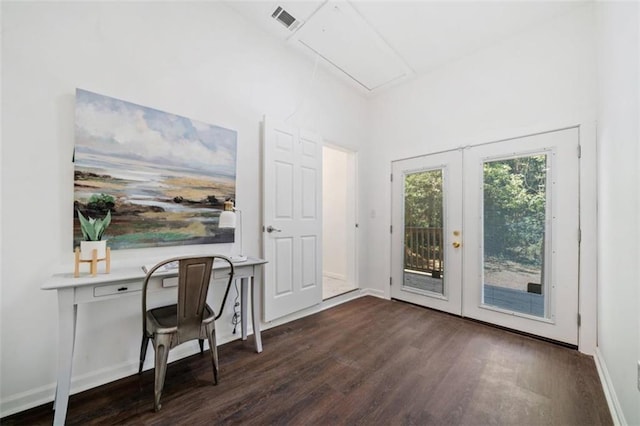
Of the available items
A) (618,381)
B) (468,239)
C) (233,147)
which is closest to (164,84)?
(233,147)

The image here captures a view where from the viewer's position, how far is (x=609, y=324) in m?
1.73

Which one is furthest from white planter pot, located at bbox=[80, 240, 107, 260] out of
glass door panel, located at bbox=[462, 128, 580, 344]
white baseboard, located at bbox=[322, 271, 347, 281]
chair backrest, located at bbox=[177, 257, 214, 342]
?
white baseboard, located at bbox=[322, 271, 347, 281]

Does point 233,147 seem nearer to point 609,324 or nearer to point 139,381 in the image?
point 139,381

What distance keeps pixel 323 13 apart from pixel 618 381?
11.7 ft

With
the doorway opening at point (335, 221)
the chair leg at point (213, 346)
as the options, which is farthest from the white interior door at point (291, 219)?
the doorway opening at point (335, 221)

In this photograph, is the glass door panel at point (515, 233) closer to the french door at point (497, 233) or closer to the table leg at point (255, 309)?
the french door at point (497, 233)

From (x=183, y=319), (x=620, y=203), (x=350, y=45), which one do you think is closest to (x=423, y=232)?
(x=620, y=203)

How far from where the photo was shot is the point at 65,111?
1.68 m

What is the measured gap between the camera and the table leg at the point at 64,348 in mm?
1376

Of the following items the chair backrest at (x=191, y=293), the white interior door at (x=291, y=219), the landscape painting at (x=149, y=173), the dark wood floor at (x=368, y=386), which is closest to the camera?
the dark wood floor at (x=368, y=386)

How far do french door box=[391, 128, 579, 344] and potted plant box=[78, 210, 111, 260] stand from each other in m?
3.22

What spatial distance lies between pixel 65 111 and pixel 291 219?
1.96 meters

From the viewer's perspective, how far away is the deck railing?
3.22m

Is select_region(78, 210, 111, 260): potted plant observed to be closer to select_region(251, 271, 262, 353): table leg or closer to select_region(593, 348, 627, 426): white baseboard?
select_region(251, 271, 262, 353): table leg
